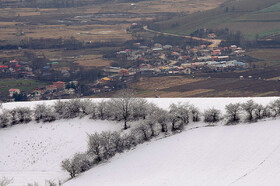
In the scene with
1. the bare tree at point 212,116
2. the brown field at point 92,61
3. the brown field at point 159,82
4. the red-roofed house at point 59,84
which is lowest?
the red-roofed house at point 59,84

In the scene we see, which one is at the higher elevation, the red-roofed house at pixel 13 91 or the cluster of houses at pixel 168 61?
the cluster of houses at pixel 168 61

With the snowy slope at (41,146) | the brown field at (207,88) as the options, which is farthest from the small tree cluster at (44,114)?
the brown field at (207,88)

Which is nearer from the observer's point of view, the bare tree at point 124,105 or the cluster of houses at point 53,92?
the bare tree at point 124,105

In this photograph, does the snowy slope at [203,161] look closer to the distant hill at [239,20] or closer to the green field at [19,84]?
the green field at [19,84]

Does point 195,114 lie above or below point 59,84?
above

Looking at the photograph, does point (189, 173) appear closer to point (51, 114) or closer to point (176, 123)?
point (176, 123)

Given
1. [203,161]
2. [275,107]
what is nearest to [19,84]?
[275,107]

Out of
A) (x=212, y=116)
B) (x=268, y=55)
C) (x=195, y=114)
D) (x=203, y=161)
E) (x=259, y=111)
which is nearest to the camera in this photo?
(x=203, y=161)

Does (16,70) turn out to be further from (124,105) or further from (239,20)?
(239,20)
